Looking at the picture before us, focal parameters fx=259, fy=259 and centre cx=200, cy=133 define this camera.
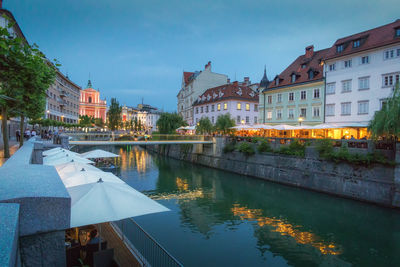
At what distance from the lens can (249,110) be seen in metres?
55.2

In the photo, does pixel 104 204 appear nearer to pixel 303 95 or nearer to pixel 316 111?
pixel 316 111

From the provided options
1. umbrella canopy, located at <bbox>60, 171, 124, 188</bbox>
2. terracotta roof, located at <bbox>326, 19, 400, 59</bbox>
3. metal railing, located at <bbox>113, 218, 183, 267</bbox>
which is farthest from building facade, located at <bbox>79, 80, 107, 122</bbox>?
umbrella canopy, located at <bbox>60, 171, 124, 188</bbox>

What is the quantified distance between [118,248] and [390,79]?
104 ft

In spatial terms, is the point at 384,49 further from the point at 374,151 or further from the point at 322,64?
the point at 374,151

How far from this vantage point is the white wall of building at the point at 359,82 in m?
28.3

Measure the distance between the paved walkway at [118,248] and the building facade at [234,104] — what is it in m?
42.8

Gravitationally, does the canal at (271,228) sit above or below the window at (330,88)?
below

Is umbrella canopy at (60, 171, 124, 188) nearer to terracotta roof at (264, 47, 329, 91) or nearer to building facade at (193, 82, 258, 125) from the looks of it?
terracotta roof at (264, 47, 329, 91)

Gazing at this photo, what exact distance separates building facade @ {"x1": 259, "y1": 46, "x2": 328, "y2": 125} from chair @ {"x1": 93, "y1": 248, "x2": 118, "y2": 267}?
32721mm

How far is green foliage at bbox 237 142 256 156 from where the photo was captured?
32219 mm

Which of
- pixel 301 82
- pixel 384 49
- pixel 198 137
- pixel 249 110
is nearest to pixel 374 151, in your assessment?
pixel 384 49

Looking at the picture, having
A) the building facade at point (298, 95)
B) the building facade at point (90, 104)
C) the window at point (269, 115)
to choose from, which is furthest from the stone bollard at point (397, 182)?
the building facade at point (90, 104)

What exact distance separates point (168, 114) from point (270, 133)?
20.4m

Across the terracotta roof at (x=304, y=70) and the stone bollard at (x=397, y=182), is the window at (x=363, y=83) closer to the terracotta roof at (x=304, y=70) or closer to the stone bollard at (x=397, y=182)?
the terracotta roof at (x=304, y=70)
